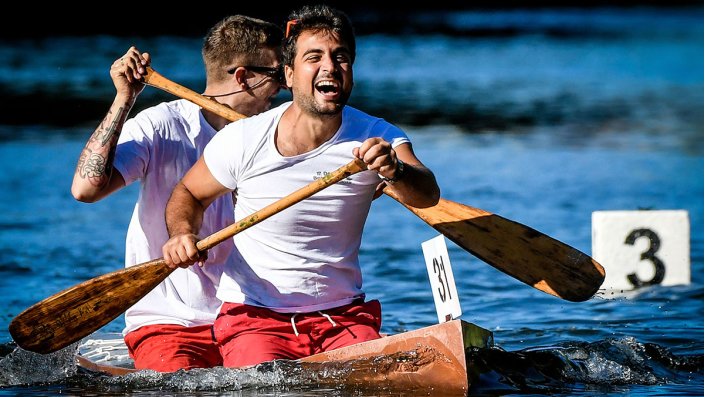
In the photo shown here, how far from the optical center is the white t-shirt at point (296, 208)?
19.3 ft

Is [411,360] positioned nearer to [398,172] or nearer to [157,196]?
[398,172]

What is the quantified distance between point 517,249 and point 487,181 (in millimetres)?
7653

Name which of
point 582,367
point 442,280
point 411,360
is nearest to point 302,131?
point 442,280

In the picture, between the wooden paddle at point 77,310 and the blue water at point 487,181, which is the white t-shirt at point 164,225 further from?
the blue water at point 487,181

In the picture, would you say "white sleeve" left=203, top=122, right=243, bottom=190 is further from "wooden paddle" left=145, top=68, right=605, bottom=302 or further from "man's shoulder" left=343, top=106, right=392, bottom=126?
"wooden paddle" left=145, top=68, right=605, bottom=302

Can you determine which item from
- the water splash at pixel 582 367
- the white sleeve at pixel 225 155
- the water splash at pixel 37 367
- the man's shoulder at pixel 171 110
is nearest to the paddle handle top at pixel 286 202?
the white sleeve at pixel 225 155

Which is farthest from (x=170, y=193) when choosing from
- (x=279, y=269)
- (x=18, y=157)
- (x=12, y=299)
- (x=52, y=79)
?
(x=52, y=79)

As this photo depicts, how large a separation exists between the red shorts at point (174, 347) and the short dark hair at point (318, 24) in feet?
4.21

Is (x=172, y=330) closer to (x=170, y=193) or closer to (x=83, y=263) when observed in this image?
(x=170, y=193)

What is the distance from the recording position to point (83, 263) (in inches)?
419

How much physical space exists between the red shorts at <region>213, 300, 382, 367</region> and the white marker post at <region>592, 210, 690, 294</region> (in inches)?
129

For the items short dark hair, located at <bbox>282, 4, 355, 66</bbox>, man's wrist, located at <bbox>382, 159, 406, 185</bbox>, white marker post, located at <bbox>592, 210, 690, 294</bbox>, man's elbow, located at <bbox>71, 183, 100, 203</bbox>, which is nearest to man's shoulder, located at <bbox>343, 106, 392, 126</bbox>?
short dark hair, located at <bbox>282, 4, 355, 66</bbox>

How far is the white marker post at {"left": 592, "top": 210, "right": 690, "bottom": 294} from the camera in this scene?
351 inches

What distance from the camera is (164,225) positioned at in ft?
21.0
